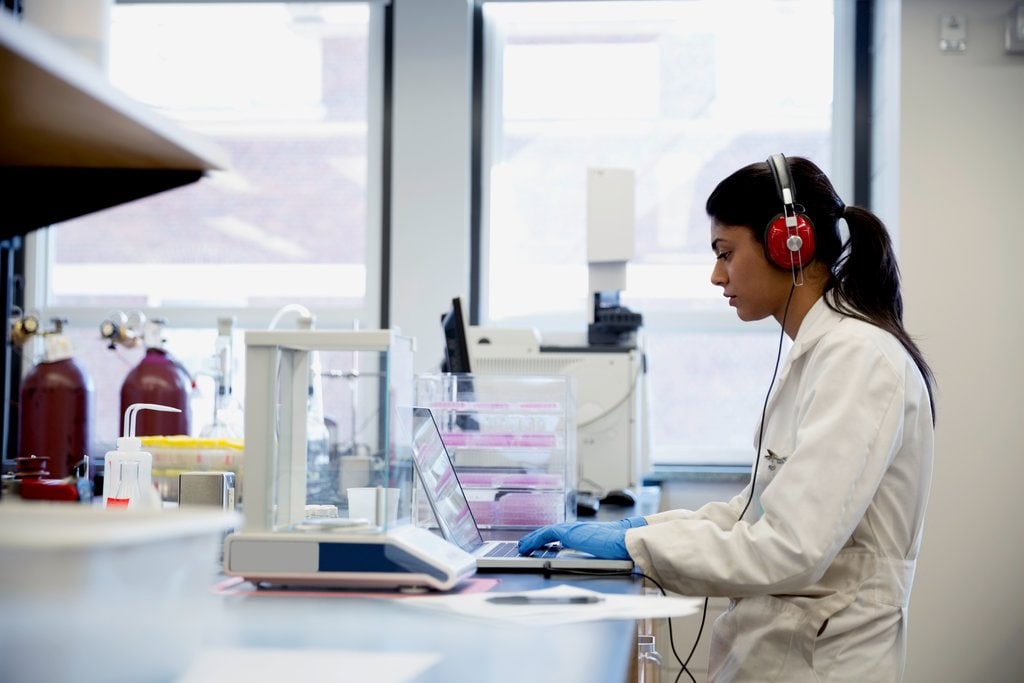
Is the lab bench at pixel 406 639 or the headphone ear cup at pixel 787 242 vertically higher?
the headphone ear cup at pixel 787 242

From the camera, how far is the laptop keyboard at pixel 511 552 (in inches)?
61.3

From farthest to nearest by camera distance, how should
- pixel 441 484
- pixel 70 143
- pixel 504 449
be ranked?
pixel 504 449, pixel 441 484, pixel 70 143

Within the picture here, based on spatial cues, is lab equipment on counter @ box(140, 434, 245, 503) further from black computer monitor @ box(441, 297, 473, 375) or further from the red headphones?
the red headphones

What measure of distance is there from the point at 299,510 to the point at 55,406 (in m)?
1.81

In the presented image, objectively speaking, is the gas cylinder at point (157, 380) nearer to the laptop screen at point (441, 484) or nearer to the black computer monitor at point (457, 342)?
the black computer monitor at point (457, 342)

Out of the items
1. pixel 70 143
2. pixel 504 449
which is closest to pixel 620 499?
pixel 504 449

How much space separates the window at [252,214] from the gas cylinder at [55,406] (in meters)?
0.79

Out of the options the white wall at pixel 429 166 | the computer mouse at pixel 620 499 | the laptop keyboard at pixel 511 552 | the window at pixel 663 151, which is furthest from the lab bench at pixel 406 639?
the window at pixel 663 151

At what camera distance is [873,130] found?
141 inches

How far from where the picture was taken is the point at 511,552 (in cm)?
160

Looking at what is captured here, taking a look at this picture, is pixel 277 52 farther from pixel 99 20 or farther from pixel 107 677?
pixel 107 677

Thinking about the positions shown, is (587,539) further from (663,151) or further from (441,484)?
(663,151)

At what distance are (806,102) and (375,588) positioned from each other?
2862mm

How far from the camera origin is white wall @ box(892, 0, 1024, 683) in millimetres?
3182
